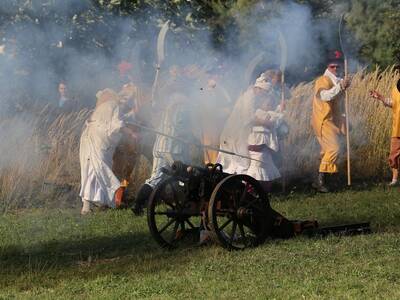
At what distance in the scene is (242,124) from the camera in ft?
41.7

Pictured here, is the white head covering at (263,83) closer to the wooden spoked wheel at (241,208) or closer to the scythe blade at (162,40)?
the scythe blade at (162,40)

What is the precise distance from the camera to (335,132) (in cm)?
1398

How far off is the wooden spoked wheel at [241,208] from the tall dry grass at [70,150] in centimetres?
471

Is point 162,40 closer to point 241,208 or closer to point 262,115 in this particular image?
point 262,115

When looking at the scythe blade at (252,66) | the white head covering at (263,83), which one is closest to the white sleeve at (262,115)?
the white head covering at (263,83)

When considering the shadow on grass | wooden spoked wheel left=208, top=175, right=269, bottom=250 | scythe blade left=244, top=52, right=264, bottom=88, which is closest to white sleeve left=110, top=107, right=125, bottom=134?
scythe blade left=244, top=52, right=264, bottom=88

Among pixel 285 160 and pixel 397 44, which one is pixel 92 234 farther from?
pixel 397 44

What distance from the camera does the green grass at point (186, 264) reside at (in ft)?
23.9

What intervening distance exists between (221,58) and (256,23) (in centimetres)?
70

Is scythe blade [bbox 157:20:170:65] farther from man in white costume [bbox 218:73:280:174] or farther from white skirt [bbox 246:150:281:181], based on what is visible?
white skirt [bbox 246:150:281:181]

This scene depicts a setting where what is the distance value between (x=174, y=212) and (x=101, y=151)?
366 cm

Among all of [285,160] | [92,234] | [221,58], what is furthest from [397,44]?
[92,234]

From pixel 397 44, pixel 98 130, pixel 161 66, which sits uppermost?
pixel 397 44

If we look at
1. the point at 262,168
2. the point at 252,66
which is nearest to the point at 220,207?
the point at 262,168
